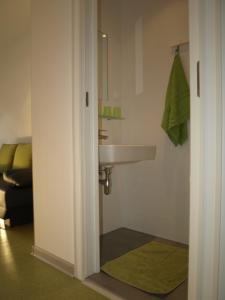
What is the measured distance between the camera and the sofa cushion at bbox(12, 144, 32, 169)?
2.85 m

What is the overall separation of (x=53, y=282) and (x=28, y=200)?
3.79 ft

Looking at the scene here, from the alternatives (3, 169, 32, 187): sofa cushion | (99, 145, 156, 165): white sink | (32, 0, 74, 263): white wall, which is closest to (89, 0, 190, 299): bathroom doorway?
(99, 145, 156, 165): white sink

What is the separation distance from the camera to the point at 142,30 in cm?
223

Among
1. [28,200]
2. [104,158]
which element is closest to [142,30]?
[104,158]

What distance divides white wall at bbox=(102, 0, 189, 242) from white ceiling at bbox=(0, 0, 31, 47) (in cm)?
165

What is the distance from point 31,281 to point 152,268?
769mm

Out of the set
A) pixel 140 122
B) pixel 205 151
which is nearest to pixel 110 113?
pixel 140 122

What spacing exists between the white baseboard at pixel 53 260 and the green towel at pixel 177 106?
121 centimetres

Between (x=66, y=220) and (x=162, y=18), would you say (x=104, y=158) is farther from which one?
(x=162, y=18)

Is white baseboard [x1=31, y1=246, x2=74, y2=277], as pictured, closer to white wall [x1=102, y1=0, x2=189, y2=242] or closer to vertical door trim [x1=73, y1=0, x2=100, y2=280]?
vertical door trim [x1=73, y1=0, x2=100, y2=280]

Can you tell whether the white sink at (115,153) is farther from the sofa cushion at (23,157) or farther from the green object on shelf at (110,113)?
the sofa cushion at (23,157)

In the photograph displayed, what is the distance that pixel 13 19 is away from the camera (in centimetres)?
355

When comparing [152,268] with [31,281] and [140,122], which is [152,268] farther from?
[140,122]

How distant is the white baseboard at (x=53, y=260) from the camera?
1.54 m
